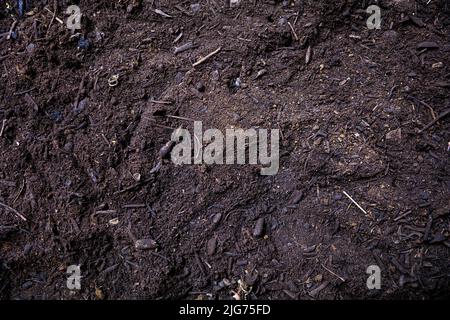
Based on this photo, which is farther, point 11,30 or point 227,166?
point 11,30

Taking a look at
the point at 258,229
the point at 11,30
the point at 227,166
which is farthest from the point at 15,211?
the point at 258,229

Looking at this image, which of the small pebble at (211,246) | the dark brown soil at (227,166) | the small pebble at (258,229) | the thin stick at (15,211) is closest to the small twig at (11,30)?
the dark brown soil at (227,166)

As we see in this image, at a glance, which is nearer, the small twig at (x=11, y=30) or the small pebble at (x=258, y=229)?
the small pebble at (x=258, y=229)

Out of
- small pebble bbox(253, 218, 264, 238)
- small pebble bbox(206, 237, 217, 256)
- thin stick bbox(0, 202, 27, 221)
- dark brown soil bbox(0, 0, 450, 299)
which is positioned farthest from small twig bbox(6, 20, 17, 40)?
small pebble bbox(253, 218, 264, 238)

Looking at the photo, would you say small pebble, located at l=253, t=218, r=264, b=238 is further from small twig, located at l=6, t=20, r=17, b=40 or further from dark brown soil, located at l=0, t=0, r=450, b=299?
small twig, located at l=6, t=20, r=17, b=40

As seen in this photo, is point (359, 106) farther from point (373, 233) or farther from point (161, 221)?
point (161, 221)

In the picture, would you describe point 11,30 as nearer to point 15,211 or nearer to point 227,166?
point 15,211

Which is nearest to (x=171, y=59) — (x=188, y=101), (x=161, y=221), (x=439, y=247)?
(x=188, y=101)

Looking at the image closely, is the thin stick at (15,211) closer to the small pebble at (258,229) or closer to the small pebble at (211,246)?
the small pebble at (211,246)

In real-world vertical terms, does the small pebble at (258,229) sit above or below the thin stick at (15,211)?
below
